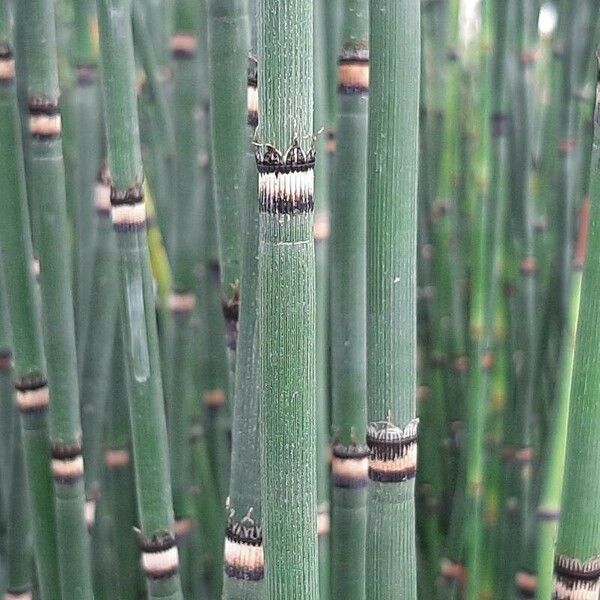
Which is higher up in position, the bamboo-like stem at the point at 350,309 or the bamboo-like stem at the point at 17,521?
the bamboo-like stem at the point at 350,309

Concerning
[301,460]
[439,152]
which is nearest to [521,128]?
[439,152]

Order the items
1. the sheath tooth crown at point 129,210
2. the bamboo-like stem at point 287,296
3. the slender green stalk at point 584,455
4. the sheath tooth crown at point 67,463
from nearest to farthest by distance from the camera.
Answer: the bamboo-like stem at point 287,296
the slender green stalk at point 584,455
the sheath tooth crown at point 129,210
the sheath tooth crown at point 67,463

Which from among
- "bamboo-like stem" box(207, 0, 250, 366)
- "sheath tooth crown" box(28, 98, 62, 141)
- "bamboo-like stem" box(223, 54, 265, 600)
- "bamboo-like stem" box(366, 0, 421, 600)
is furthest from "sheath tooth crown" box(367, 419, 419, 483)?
"sheath tooth crown" box(28, 98, 62, 141)

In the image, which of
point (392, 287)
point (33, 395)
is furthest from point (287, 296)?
point (33, 395)

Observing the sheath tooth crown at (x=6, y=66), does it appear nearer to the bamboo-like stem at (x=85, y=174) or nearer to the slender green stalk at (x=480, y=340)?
the bamboo-like stem at (x=85, y=174)

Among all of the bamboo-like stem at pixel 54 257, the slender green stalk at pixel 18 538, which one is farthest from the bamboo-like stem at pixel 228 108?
the slender green stalk at pixel 18 538

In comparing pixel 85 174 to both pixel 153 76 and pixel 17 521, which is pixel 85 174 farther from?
pixel 17 521

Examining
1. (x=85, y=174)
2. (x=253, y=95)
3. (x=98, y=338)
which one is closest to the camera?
(x=253, y=95)
